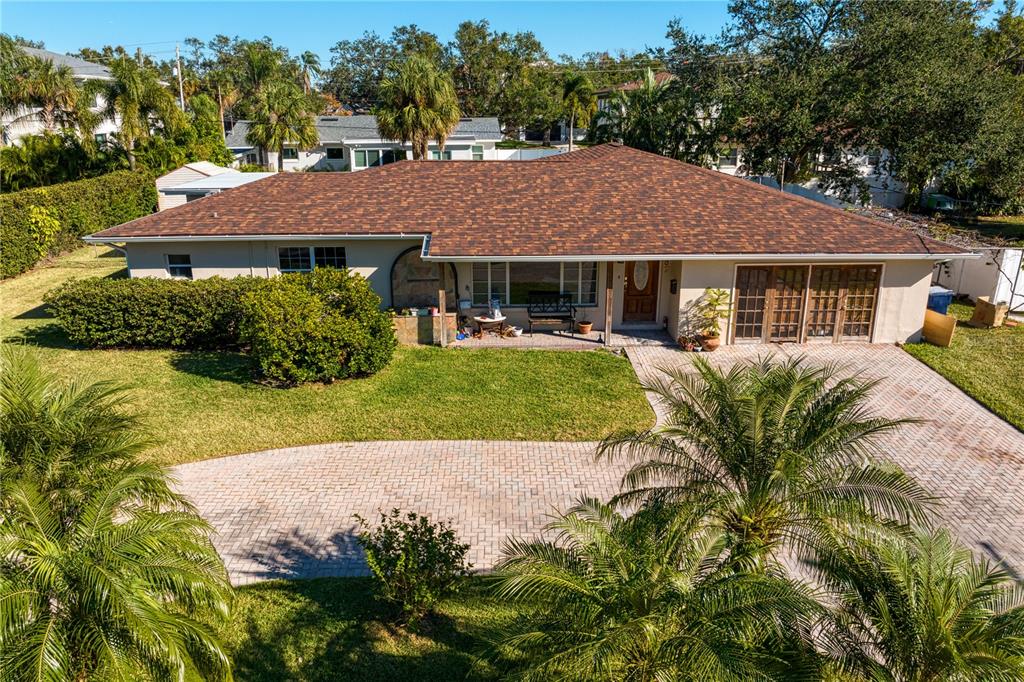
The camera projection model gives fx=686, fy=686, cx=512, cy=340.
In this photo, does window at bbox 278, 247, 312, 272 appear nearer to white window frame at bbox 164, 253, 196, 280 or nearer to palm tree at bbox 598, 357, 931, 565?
white window frame at bbox 164, 253, 196, 280

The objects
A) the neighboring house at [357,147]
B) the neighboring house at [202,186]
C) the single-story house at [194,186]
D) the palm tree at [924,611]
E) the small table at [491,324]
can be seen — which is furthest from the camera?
the neighboring house at [357,147]

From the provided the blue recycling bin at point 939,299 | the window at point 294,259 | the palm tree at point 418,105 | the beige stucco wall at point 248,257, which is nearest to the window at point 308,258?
the window at point 294,259

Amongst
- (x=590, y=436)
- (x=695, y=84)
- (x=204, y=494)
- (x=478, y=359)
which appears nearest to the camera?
(x=204, y=494)

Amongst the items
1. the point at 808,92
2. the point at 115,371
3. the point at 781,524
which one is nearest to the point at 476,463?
the point at 781,524

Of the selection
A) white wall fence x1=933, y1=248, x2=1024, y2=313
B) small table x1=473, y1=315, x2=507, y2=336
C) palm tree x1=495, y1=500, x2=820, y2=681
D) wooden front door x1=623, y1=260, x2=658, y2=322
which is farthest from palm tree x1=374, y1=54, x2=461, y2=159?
palm tree x1=495, y1=500, x2=820, y2=681

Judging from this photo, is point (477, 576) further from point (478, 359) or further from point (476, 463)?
point (478, 359)

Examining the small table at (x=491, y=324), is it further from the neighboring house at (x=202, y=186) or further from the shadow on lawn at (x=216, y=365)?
the neighboring house at (x=202, y=186)
